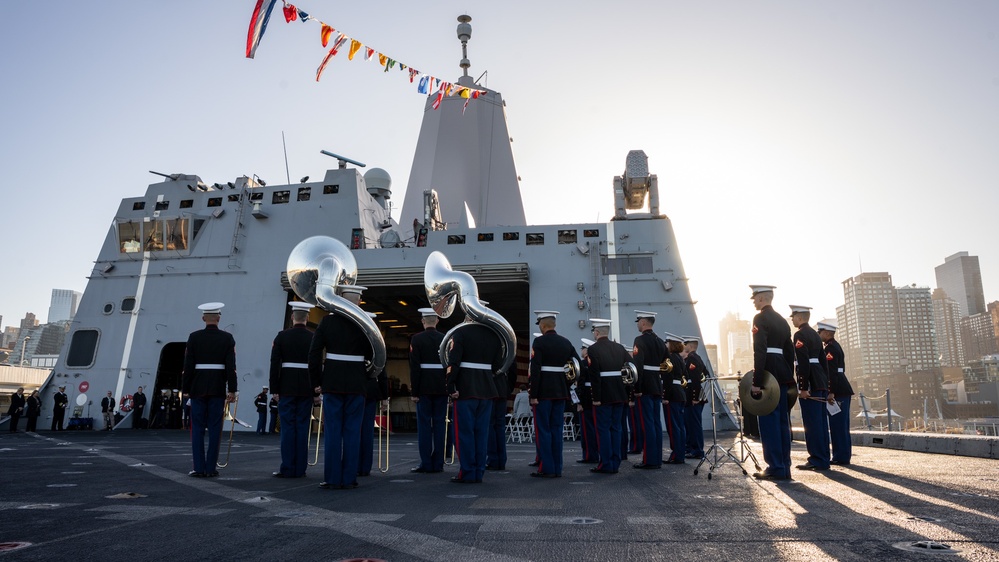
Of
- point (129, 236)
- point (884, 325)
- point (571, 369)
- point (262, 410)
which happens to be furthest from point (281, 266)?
point (884, 325)

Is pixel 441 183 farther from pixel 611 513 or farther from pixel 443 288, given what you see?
pixel 611 513

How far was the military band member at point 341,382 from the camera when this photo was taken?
18.3ft

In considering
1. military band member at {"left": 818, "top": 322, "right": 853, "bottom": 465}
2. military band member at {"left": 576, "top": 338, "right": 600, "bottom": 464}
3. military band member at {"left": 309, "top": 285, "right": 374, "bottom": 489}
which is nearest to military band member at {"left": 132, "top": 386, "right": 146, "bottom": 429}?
military band member at {"left": 576, "top": 338, "right": 600, "bottom": 464}

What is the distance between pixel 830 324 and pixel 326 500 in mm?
7172

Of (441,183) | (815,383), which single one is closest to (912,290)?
(441,183)

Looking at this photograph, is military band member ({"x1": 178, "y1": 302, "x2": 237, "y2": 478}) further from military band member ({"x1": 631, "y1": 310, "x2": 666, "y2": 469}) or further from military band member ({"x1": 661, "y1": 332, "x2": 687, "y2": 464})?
military band member ({"x1": 661, "y1": 332, "x2": 687, "y2": 464})

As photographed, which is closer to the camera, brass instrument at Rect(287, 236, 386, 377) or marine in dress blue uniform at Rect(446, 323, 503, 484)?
brass instrument at Rect(287, 236, 386, 377)

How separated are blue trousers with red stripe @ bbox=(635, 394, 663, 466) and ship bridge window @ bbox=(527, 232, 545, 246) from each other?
10568mm

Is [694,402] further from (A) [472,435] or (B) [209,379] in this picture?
(B) [209,379]

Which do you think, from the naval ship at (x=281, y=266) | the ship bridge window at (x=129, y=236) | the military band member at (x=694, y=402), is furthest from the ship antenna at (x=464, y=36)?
the military band member at (x=694, y=402)

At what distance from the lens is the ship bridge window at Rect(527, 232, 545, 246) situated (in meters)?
18.3

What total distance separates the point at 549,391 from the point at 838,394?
4.06 m

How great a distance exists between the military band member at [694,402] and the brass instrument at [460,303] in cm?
413

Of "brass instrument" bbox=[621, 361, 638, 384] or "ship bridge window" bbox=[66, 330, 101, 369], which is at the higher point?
"ship bridge window" bbox=[66, 330, 101, 369]
